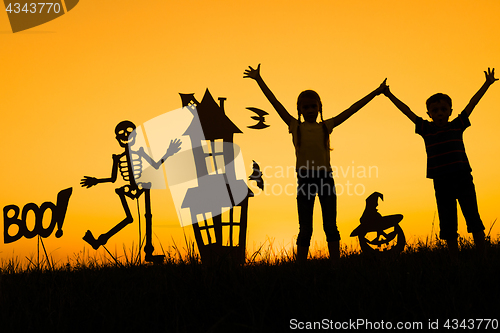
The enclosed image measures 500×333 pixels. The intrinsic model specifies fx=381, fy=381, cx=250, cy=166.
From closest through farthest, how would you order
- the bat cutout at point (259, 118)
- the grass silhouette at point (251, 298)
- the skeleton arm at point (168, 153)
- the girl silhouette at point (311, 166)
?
1. the grass silhouette at point (251, 298)
2. the girl silhouette at point (311, 166)
3. the bat cutout at point (259, 118)
4. the skeleton arm at point (168, 153)

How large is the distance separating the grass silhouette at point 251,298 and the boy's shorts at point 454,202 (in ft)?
3.61

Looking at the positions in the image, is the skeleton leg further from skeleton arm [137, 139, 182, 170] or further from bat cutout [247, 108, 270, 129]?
bat cutout [247, 108, 270, 129]

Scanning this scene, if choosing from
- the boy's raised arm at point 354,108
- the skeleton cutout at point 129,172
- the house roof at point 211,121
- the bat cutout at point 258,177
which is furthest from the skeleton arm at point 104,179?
the boy's raised arm at point 354,108

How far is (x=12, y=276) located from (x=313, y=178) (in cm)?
331

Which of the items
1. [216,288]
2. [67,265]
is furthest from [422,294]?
[67,265]

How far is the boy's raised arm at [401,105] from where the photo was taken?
469cm

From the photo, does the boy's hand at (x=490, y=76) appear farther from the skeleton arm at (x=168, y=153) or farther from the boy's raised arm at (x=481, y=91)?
the skeleton arm at (x=168, y=153)

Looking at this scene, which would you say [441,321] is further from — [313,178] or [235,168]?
[235,168]

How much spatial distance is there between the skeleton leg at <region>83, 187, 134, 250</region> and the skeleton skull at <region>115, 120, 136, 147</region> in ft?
2.34

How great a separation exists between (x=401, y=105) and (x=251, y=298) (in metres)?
3.27

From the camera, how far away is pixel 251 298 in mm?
2607

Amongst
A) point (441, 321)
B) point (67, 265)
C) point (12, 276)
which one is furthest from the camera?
point (67, 265)

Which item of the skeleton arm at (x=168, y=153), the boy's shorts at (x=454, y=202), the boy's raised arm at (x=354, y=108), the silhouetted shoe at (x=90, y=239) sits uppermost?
the boy's raised arm at (x=354, y=108)

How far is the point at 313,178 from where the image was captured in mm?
4375
